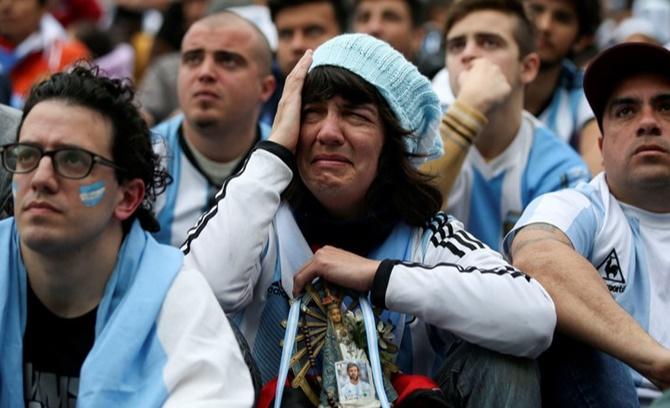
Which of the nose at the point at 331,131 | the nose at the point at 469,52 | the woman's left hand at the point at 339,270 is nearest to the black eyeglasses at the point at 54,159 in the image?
the woman's left hand at the point at 339,270

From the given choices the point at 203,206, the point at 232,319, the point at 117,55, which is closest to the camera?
the point at 232,319

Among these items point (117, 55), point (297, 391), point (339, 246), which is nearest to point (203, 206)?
point (339, 246)

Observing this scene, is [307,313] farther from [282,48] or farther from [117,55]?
[117,55]

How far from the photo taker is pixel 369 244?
4.12 metres

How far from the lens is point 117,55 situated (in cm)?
941

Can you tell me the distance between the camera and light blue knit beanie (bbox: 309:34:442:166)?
4.10 m

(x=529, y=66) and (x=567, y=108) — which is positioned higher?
(x=529, y=66)

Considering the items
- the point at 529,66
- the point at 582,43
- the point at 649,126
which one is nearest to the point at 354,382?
the point at 649,126

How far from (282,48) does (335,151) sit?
3.36 metres

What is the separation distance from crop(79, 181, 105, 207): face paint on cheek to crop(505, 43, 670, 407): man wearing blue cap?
4.72 ft

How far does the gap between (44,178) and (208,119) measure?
102 inches

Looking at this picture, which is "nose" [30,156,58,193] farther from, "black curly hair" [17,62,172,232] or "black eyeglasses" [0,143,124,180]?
"black curly hair" [17,62,172,232]

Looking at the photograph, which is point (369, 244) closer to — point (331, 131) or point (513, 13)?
point (331, 131)

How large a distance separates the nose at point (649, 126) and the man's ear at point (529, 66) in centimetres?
186
